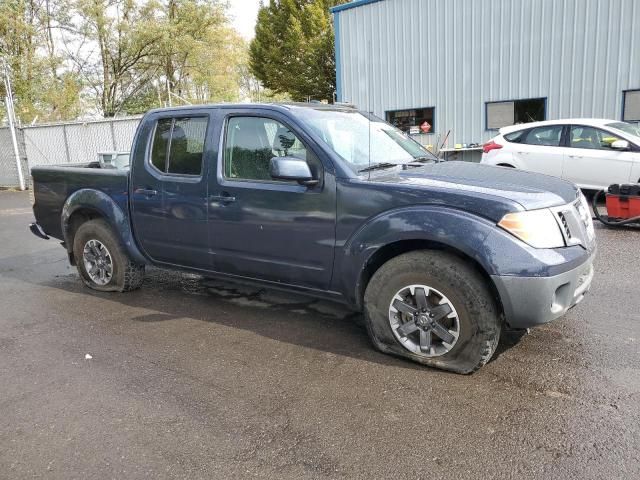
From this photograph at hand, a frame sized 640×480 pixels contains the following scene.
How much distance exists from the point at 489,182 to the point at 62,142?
17828mm

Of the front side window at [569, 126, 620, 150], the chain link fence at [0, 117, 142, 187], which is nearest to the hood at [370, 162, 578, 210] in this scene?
the front side window at [569, 126, 620, 150]

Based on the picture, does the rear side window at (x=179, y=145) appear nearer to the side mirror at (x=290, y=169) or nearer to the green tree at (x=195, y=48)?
the side mirror at (x=290, y=169)

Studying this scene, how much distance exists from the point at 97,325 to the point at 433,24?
13692 millimetres

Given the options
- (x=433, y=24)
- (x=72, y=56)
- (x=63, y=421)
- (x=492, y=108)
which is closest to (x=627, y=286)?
(x=63, y=421)

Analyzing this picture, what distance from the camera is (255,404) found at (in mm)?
3193

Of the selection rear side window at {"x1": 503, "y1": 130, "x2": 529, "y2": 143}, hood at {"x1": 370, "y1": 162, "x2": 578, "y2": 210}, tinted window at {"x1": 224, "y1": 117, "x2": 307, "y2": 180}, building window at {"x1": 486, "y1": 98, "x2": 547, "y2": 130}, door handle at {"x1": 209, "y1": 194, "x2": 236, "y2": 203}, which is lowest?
door handle at {"x1": 209, "y1": 194, "x2": 236, "y2": 203}

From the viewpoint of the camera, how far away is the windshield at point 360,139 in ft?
13.0

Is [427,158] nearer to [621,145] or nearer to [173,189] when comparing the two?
[173,189]

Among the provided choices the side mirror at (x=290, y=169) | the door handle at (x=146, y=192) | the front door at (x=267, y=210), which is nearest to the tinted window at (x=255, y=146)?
the front door at (x=267, y=210)

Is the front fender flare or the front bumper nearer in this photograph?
the front bumper

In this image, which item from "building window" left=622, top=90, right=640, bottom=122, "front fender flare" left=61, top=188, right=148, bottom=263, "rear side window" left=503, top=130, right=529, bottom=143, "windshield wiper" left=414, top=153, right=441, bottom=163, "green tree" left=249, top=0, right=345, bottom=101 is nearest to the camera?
"windshield wiper" left=414, top=153, right=441, bottom=163

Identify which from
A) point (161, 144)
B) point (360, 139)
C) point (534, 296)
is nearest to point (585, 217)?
point (534, 296)

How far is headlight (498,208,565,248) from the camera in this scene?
3.13m

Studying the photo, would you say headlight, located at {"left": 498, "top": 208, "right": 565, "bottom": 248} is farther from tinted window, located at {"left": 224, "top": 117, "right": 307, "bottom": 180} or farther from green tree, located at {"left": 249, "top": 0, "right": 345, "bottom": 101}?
green tree, located at {"left": 249, "top": 0, "right": 345, "bottom": 101}
